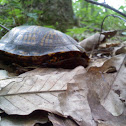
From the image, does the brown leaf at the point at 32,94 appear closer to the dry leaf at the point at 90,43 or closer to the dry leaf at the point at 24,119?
the dry leaf at the point at 24,119

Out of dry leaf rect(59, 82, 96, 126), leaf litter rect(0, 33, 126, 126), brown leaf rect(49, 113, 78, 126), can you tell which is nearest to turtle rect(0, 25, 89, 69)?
leaf litter rect(0, 33, 126, 126)

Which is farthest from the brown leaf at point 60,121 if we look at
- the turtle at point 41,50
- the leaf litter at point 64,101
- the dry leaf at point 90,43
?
A: the dry leaf at point 90,43

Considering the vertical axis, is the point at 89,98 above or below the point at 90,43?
above

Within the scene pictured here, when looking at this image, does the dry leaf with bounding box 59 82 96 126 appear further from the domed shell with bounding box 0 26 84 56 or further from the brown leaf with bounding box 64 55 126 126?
the domed shell with bounding box 0 26 84 56

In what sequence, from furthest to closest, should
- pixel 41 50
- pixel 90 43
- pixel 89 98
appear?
pixel 90 43, pixel 41 50, pixel 89 98

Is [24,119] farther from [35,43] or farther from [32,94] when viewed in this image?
[35,43]

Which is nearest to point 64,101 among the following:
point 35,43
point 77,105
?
point 77,105

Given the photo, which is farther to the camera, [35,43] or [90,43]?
[90,43]
